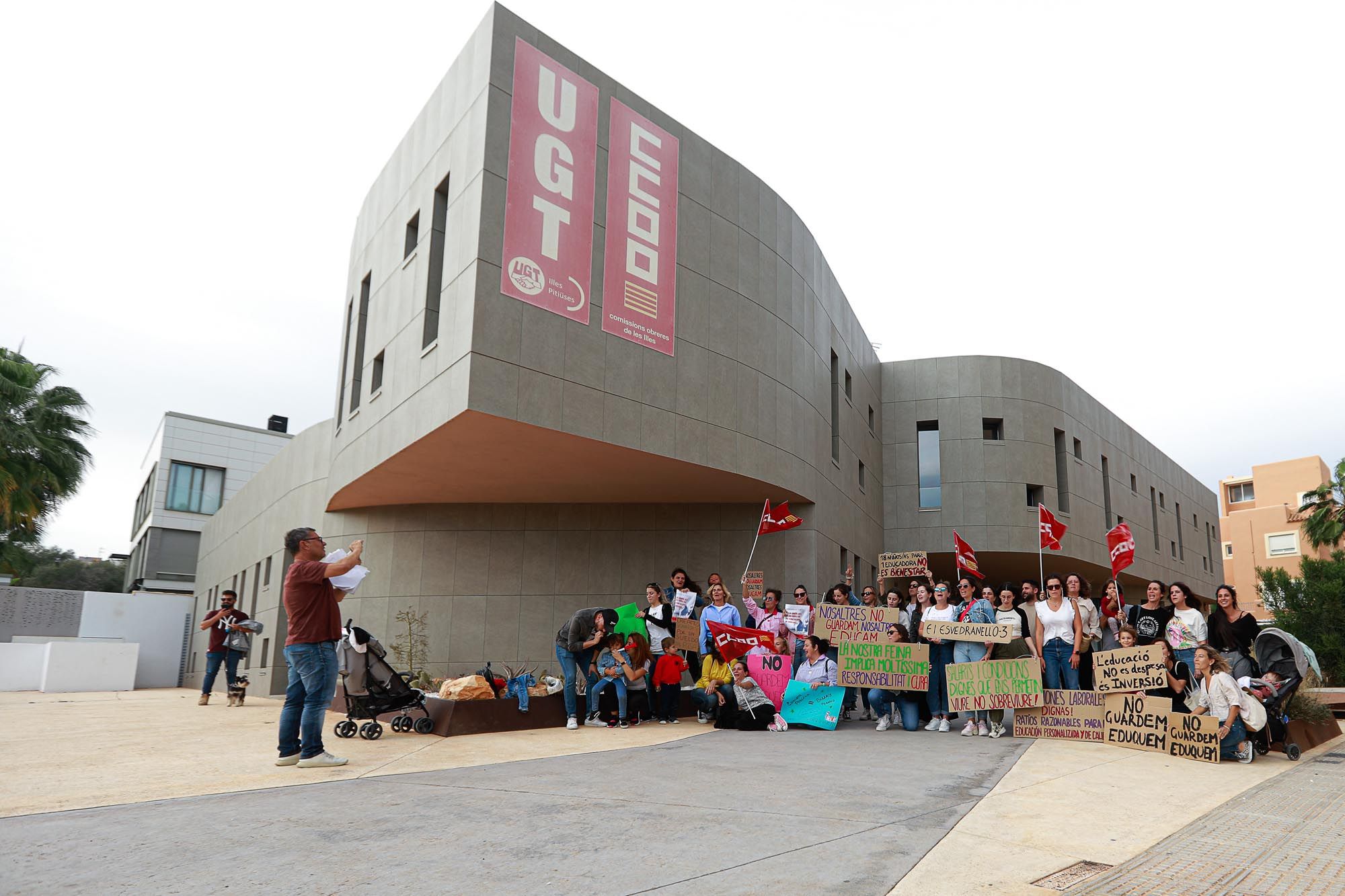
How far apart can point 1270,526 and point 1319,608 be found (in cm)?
4386

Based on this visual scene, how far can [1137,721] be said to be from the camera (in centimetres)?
941

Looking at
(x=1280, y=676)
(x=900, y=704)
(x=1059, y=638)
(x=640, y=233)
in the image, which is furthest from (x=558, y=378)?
(x=1280, y=676)

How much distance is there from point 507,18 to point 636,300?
5.15 meters

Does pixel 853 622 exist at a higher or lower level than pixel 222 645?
higher

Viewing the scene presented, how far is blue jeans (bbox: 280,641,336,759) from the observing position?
736 cm

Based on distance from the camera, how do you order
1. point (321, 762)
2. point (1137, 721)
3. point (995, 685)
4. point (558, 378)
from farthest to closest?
point (558, 378) → point (995, 685) → point (1137, 721) → point (321, 762)

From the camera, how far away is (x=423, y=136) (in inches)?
661

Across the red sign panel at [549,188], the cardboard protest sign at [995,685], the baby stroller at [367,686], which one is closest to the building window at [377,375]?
the red sign panel at [549,188]

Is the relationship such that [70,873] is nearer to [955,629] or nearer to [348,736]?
[348,736]

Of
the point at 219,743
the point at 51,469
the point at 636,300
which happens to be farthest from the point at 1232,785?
the point at 51,469

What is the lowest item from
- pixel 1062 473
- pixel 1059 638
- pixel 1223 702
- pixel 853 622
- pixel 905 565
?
pixel 1223 702

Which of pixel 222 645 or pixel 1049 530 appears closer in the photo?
pixel 222 645

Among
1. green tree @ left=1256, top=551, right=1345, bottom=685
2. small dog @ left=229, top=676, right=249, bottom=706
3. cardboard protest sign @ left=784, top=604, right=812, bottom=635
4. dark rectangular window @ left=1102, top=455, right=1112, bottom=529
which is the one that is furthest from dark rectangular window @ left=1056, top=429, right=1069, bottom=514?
small dog @ left=229, top=676, right=249, bottom=706

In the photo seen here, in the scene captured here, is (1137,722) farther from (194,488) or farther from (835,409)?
(194,488)
